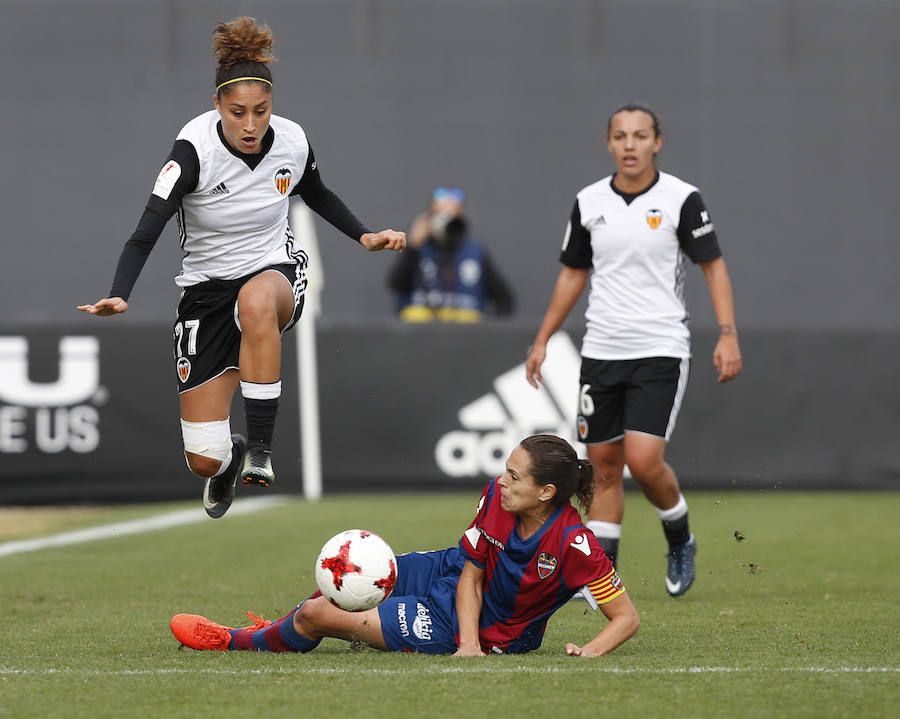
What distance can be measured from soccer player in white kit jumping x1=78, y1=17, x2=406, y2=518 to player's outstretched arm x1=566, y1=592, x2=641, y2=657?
169cm

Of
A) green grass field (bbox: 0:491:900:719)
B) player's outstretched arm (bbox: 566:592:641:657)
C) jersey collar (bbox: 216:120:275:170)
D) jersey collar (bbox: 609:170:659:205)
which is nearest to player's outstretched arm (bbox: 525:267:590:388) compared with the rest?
jersey collar (bbox: 609:170:659:205)

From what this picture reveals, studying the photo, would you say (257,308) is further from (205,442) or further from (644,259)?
(644,259)

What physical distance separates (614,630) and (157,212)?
8.28ft

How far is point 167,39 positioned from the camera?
14.0 m

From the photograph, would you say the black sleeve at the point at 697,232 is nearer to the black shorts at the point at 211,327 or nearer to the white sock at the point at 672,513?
the white sock at the point at 672,513

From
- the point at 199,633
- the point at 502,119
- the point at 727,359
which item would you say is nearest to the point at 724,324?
the point at 727,359

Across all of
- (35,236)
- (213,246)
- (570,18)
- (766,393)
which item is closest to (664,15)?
(570,18)

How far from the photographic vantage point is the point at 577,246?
24.4ft

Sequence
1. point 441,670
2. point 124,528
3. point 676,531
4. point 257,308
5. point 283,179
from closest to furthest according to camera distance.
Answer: point 441,670 < point 257,308 < point 283,179 < point 676,531 < point 124,528

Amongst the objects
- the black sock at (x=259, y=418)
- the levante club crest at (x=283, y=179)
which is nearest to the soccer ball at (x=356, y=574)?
the black sock at (x=259, y=418)

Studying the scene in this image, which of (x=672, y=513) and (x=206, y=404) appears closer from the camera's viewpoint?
(x=206, y=404)

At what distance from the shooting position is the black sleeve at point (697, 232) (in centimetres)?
709

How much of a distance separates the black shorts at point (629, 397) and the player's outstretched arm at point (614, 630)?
195cm

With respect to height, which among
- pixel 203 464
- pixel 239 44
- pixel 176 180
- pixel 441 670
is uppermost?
pixel 239 44
